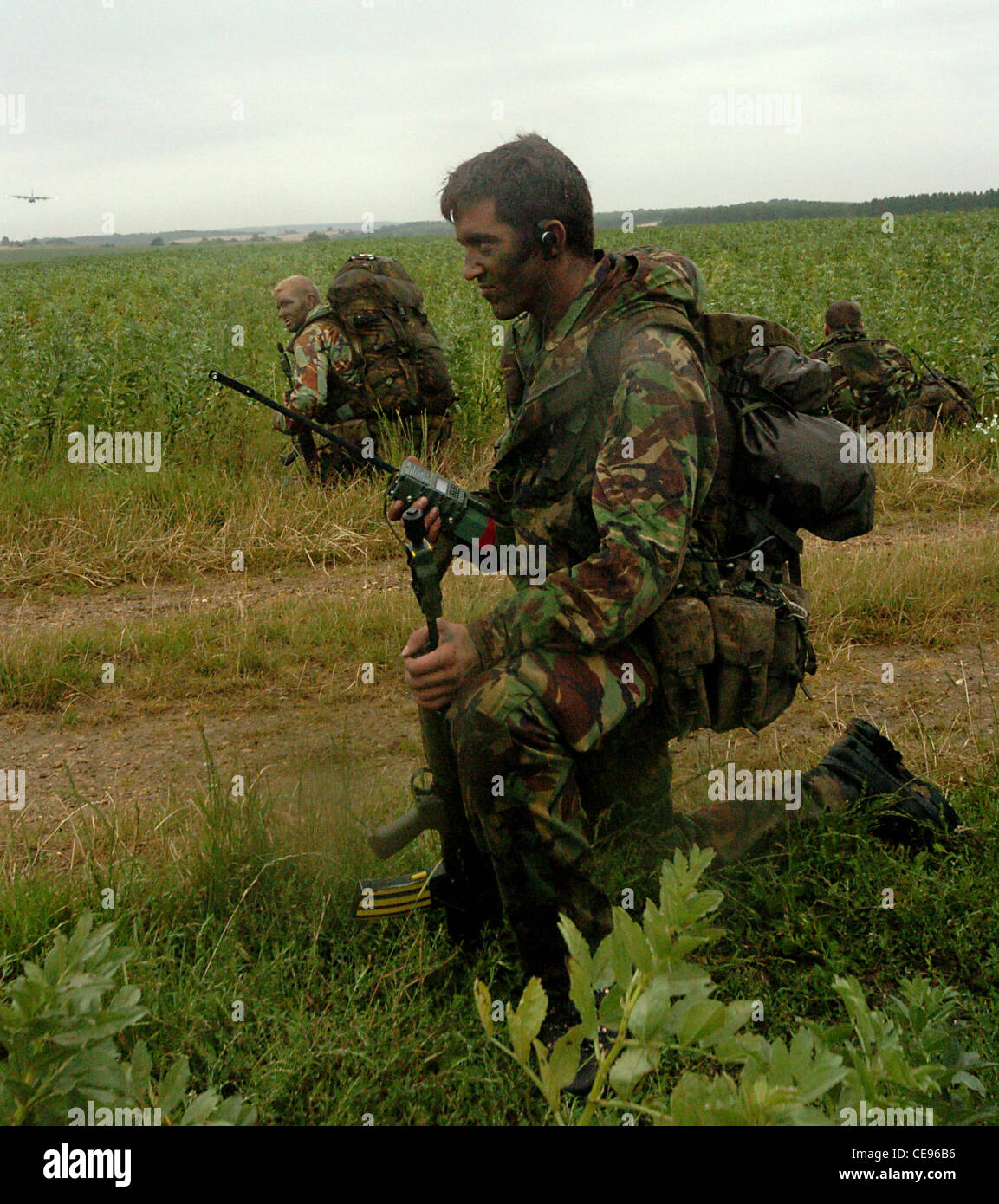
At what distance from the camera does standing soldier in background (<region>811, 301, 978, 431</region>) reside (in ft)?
29.2

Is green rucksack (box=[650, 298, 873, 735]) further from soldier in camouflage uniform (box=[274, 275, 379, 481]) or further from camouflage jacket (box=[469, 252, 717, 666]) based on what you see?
soldier in camouflage uniform (box=[274, 275, 379, 481])

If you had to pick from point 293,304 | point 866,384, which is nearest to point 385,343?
point 293,304

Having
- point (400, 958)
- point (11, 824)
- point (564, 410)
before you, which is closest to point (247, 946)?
point (400, 958)

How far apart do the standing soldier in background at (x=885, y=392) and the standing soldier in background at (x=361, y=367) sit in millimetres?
3328

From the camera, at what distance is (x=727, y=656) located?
295 cm

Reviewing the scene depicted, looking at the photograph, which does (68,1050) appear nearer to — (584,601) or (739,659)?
(584,601)

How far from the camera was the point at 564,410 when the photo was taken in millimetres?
2902

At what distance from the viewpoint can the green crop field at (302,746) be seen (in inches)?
108

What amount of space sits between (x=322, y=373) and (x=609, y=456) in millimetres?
5646

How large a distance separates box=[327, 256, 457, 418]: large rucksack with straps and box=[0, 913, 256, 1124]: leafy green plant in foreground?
22.2 feet

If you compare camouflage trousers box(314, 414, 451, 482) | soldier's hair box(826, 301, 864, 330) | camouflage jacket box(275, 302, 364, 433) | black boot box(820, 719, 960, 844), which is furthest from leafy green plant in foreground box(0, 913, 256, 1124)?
soldier's hair box(826, 301, 864, 330)

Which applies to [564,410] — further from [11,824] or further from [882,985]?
[11,824]

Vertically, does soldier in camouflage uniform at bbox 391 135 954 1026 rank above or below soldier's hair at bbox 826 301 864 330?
below
